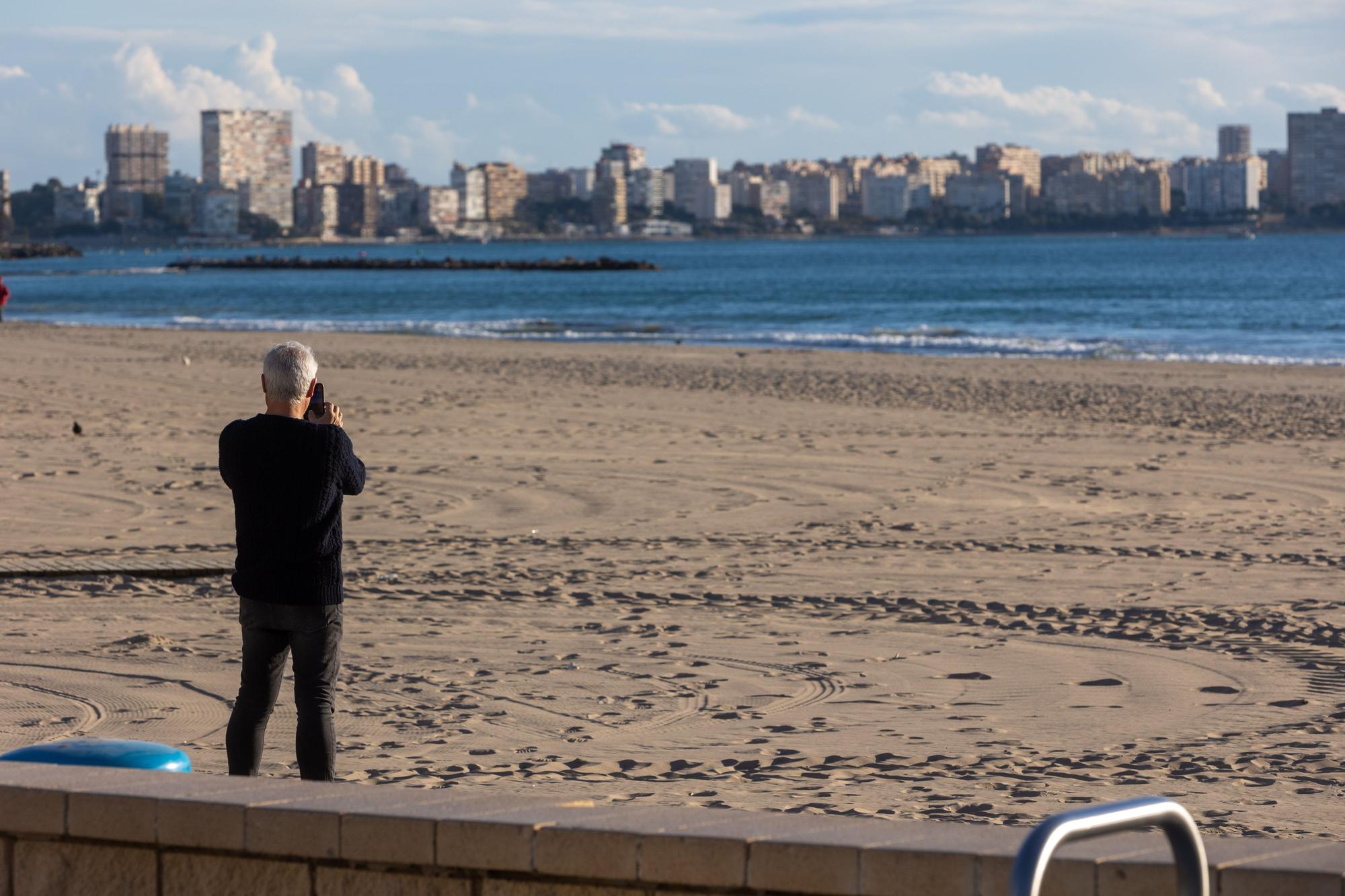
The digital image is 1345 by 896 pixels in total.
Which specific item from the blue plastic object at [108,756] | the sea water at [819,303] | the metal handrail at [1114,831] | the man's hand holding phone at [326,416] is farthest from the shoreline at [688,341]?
the metal handrail at [1114,831]

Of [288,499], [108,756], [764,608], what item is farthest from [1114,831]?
[764,608]

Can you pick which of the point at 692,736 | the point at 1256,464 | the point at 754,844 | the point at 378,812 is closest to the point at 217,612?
the point at 692,736

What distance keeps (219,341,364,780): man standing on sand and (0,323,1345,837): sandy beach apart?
0.75 m

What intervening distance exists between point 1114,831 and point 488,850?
4.68ft

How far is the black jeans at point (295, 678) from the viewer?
15.3 ft

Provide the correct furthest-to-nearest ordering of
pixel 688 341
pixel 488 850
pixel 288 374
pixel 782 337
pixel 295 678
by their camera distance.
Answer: pixel 782 337 < pixel 688 341 < pixel 295 678 < pixel 288 374 < pixel 488 850

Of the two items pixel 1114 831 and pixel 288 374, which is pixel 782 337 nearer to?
pixel 288 374

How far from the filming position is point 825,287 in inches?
2980

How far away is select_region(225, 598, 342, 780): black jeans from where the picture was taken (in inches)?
183

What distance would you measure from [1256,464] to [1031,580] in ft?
19.3

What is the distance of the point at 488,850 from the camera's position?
3420mm

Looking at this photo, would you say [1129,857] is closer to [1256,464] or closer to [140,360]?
[1256,464]

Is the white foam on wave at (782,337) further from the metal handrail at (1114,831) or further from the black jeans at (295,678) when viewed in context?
the metal handrail at (1114,831)

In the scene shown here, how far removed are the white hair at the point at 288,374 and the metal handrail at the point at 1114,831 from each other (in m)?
2.74
